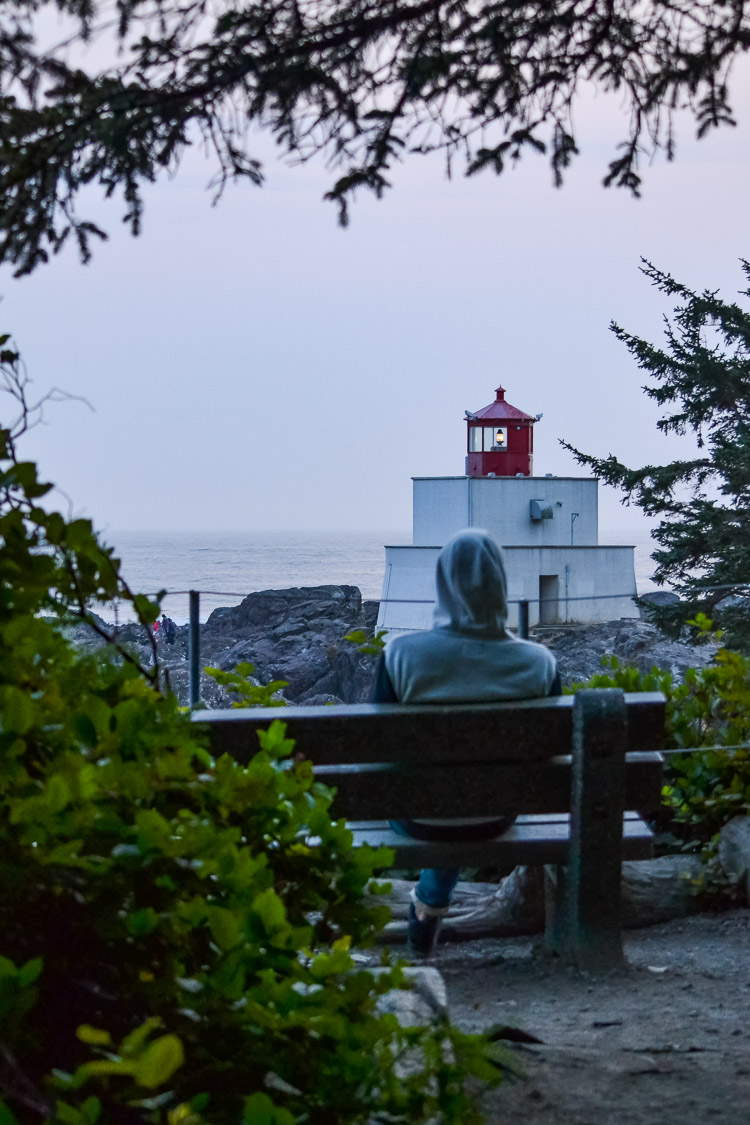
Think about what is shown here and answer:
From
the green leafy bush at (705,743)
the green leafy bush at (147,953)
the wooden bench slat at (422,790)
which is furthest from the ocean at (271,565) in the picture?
the green leafy bush at (147,953)

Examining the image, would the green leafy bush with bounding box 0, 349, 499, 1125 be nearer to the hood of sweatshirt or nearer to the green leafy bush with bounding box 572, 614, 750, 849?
the hood of sweatshirt

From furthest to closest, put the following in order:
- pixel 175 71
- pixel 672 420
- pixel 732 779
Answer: pixel 672 420 < pixel 732 779 < pixel 175 71

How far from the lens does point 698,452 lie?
1892 centimetres

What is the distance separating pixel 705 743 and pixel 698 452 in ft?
49.4

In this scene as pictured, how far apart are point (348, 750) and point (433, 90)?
87.9 inches

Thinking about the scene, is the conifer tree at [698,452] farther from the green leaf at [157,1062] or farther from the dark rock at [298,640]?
the green leaf at [157,1062]

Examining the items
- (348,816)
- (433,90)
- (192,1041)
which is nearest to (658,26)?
(433,90)

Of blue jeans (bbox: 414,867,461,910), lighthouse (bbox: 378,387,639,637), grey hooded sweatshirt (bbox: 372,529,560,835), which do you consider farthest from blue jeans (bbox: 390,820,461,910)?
lighthouse (bbox: 378,387,639,637)

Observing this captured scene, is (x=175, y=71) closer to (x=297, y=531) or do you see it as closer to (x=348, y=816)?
(x=348, y=816)

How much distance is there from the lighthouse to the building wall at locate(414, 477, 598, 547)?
0.11 feet

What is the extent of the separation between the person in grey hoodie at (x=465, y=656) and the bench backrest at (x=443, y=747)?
12cm

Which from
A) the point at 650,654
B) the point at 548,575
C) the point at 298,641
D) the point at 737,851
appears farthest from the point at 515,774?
the point at 548,575

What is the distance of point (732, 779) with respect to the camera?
173 inches

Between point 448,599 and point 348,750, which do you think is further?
point 448,599
